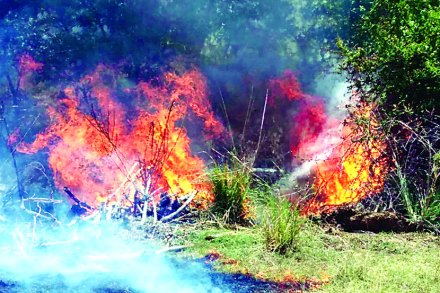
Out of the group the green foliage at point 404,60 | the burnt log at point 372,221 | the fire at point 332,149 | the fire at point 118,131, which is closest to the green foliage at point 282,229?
the fire at point 332,149

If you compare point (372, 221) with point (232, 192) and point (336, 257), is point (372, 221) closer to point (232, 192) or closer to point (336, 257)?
point (336, 257)

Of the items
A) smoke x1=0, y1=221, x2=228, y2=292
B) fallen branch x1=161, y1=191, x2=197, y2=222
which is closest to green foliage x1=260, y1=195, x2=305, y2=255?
smoke x1=0, y1=221, x2=228, y2=292

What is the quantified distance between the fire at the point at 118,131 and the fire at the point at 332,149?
248 cm

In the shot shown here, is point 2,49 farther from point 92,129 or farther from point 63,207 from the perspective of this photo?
point 63,207

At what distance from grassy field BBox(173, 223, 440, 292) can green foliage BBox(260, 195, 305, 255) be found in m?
0.11

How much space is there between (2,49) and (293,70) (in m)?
8.11

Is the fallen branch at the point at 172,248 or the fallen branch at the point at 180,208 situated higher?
the fallen branch at the point at 180,208

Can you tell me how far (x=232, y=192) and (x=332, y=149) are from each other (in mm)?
2451

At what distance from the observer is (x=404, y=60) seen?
24.9ft

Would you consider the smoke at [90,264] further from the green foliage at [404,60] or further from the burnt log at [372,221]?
the green foliage at [404,60]

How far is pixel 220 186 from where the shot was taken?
7.18 metres

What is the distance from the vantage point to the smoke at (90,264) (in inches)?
193

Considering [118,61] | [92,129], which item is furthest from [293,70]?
[92,129]

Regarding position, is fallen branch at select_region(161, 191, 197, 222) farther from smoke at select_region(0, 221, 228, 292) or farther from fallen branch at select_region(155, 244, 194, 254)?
fallen branch at select_region(155, 244, 194, 254)
